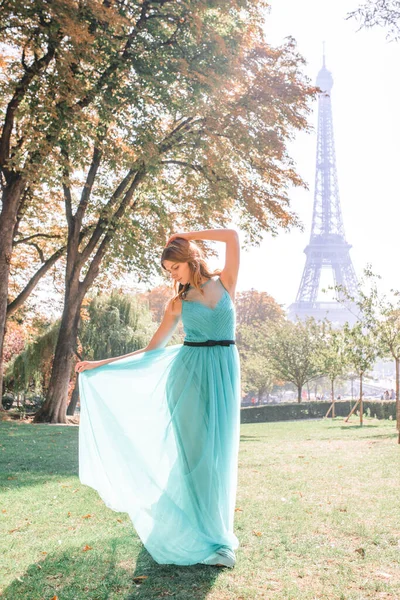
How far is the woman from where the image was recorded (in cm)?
360

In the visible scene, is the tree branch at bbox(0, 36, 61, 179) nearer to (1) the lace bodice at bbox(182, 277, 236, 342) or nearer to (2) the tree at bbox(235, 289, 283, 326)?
(1) the lace bodice at bbox(182, 277, 236, 342)

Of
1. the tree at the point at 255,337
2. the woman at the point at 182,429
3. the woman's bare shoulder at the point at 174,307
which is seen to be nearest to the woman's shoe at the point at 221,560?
the woman at the point at 182,429

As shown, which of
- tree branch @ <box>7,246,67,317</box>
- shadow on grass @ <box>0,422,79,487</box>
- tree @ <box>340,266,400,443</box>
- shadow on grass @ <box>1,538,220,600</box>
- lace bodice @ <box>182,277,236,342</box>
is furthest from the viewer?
tree branch @ <box>7,246,67,317</box>

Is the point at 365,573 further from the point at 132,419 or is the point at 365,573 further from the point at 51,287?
the point at 51,287

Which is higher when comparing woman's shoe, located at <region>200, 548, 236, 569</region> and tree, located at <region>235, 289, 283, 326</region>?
tree, located at <region>235, 289, 283, 326</region>

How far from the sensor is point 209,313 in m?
3.83

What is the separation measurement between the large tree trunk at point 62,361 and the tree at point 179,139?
0.09ft

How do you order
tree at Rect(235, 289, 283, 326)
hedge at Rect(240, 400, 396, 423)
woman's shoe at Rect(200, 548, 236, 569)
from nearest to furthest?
woman's shoe at Rect(200, 548, 236, 569) < hedge at Rect(240, 400, 396, 423) < tree at Rect(235, 289, 283, 326)

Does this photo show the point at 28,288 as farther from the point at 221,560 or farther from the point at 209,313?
the point at 221,560

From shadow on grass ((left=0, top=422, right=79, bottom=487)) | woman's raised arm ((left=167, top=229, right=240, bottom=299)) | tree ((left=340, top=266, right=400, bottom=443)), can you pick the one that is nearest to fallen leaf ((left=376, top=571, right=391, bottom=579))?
woman's raised arm ((left=167, top=229, right=240, bottom=299))

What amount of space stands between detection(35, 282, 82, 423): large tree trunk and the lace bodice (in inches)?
475

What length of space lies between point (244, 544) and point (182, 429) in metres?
0.98

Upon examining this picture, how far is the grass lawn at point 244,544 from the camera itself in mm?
3170

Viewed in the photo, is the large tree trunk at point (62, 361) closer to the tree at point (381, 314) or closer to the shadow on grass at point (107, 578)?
the tree at point (381, 314)
